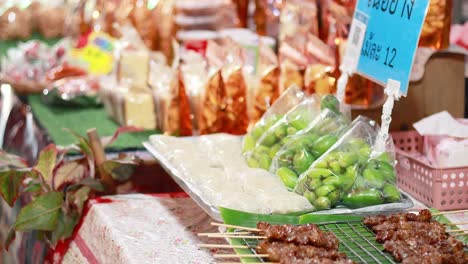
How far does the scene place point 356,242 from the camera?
1.71 metres

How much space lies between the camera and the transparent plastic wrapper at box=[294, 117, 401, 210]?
6.10ft

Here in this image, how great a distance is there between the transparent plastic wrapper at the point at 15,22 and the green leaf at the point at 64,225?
3.20m

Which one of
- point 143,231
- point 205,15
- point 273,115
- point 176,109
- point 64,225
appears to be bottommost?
point 64,225

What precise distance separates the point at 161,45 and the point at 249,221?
2275 mm

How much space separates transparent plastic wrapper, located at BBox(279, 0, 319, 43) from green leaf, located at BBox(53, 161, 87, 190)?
37.2 inches

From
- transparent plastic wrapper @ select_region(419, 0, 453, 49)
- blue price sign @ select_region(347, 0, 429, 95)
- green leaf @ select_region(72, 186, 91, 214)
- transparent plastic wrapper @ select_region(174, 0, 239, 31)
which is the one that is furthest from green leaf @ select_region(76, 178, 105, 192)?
transparent plastic wrapper @ select_region(174, 0, 239, 31)

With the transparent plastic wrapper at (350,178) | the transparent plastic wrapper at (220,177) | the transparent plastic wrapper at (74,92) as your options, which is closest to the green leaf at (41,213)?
the transparent plastic wrapper at (220,177)

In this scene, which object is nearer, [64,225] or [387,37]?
[387,37]

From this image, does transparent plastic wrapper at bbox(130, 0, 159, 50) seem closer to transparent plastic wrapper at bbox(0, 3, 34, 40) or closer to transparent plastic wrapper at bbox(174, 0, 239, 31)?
transparent plastic wrapper at bbox(174, 0, 239, 31)

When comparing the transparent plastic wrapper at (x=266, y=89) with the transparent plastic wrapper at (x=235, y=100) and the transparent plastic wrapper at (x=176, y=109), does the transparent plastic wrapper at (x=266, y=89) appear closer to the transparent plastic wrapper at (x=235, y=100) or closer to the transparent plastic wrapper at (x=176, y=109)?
the transparent plastic wrapper at (x=235, y=100)

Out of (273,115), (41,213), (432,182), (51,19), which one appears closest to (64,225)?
(41,213)

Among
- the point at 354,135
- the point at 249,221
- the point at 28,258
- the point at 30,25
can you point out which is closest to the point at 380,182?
the point at 354,135

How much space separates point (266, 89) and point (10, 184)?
2.98ft

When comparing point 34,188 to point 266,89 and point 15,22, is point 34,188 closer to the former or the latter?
point 266,89
